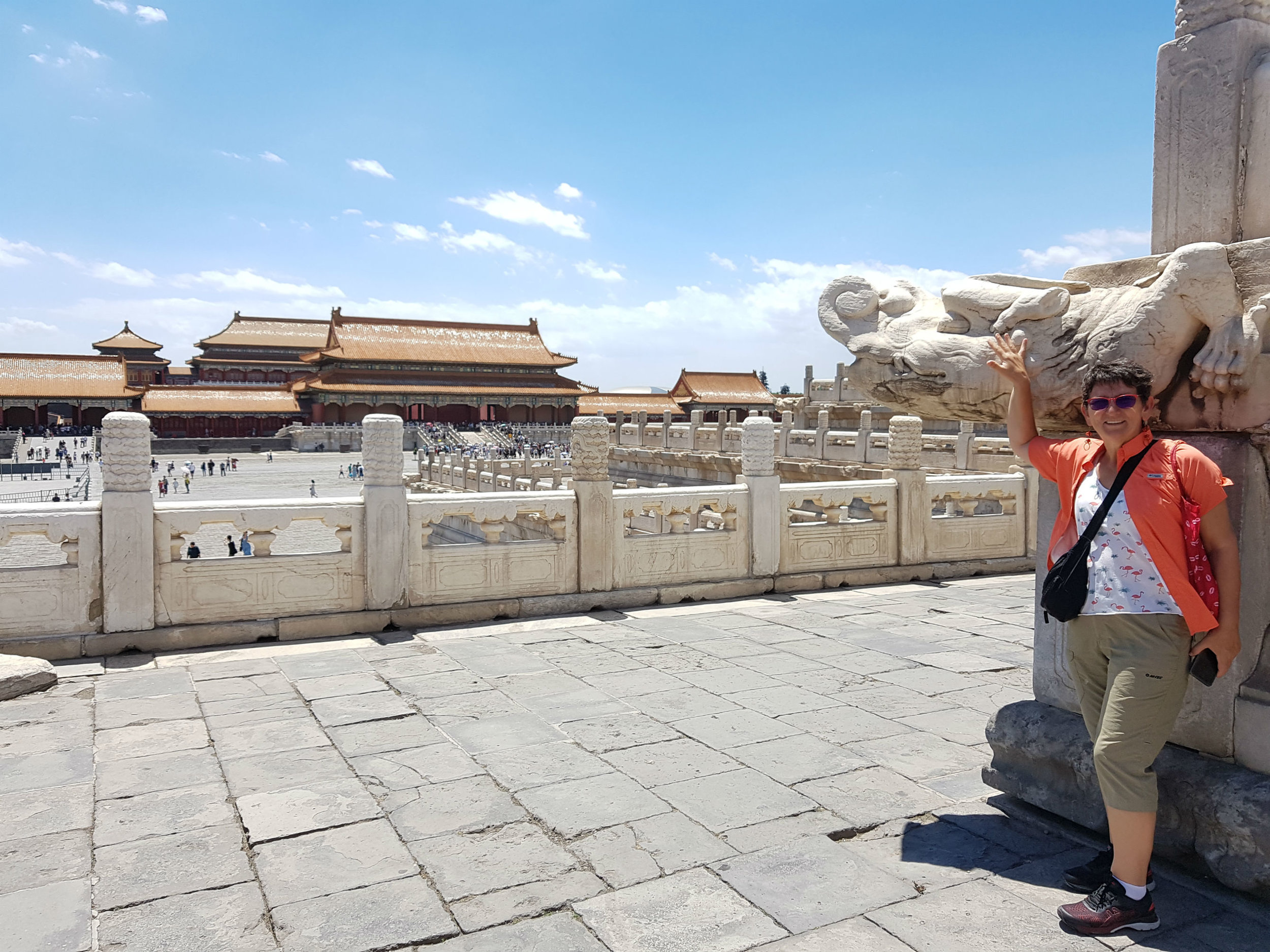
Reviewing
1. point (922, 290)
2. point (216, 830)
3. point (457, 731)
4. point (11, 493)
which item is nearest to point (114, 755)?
point (216, 830)

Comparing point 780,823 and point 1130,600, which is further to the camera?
point 780,823

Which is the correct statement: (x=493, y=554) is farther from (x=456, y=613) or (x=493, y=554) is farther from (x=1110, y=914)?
(x=1110, y=914)

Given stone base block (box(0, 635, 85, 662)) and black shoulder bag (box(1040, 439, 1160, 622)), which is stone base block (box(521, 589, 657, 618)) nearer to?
stone base block (box(0, 635, 85, 662))

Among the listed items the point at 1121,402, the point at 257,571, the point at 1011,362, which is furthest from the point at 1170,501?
the point at 257,571

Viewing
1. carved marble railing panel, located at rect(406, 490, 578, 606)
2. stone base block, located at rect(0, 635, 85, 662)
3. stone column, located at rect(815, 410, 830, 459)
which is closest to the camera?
stone base block, located at rect(0, 635, 85, 662)

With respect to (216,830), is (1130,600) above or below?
above

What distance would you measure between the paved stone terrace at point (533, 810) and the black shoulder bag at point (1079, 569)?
0.85 m

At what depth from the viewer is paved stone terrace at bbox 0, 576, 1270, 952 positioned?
2525 mm

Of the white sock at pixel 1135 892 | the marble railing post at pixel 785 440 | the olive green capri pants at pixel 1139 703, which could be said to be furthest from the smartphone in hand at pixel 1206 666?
the marble railing post at pixel 785 440

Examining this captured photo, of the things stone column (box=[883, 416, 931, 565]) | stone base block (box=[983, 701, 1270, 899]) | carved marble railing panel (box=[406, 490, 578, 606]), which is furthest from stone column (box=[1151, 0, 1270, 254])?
stone column (box=[883, 416, 931, 565])

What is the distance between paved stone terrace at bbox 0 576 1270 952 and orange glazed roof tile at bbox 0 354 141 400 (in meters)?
51.2

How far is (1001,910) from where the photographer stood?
8.39 ft

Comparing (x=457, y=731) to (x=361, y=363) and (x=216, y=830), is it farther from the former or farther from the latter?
(x=361, y=363)

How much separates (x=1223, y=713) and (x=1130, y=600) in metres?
0.68
